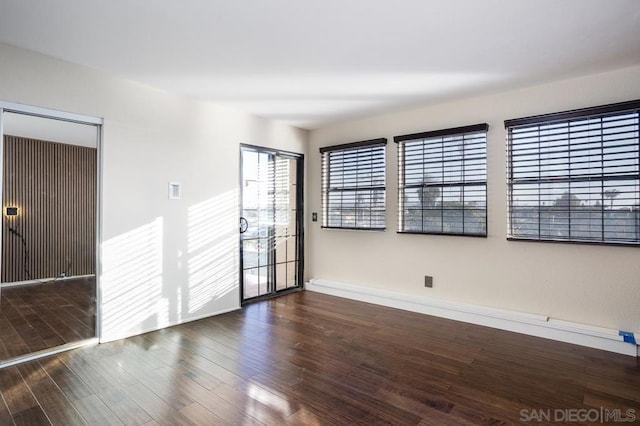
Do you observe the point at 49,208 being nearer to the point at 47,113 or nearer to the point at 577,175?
the point at 47,113

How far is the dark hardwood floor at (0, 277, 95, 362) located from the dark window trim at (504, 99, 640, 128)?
486 cm

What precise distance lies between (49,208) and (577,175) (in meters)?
7.17

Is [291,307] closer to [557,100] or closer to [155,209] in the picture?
[155,209]

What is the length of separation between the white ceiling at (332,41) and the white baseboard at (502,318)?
2401mm

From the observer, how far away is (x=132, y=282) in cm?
341

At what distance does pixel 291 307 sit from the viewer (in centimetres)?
446

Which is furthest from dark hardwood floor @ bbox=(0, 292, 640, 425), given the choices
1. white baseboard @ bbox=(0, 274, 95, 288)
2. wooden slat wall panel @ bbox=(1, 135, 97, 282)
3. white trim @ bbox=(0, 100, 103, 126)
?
white baseboard @ bbox=(0, 274, 95, 288)

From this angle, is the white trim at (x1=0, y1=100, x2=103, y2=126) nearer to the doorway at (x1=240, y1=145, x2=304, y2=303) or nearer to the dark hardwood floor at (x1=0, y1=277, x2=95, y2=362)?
the doorway at (x1=240, y1=145, x2=304, y2=303)

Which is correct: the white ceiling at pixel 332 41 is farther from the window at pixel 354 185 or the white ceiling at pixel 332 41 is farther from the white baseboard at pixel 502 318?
the white baseboard at pixel 502 318

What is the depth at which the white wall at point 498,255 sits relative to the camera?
3176mm

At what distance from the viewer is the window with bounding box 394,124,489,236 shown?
3.89 m

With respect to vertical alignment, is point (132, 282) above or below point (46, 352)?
above

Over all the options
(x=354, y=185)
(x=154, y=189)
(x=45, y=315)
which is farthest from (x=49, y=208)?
(x=354, y=185)

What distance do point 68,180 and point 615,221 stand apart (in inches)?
297
